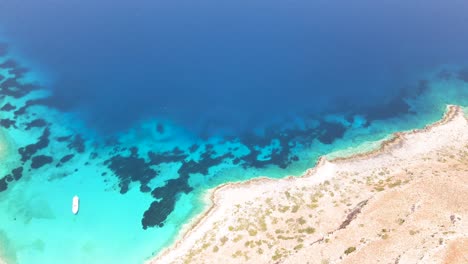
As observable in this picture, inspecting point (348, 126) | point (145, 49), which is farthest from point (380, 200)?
point (145, 49)

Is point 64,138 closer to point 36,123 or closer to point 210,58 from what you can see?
point 36,123

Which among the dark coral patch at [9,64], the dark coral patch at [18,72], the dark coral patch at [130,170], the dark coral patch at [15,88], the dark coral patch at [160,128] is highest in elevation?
the dark coral patch at [9,64]

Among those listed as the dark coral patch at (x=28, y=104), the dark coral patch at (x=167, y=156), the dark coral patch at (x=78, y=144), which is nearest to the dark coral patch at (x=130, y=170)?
the dark coral patch at (x=167, y=156)

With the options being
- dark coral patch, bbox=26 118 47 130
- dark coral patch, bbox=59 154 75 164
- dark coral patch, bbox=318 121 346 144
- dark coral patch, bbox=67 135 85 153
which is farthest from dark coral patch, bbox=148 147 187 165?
dark coral patch, bbox=318 121 346 144

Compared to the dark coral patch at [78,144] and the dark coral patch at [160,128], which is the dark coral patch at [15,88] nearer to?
the dark coral patch at [78,144]

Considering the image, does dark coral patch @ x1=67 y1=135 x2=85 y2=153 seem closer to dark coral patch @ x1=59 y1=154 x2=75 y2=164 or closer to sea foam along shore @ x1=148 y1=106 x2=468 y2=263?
dark coral patch @ x1=59 y1=154 x2=75 y2=164

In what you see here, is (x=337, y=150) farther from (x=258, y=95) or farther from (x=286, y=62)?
(x=286, y=62)

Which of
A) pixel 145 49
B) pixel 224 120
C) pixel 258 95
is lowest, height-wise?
pixel 224 120
